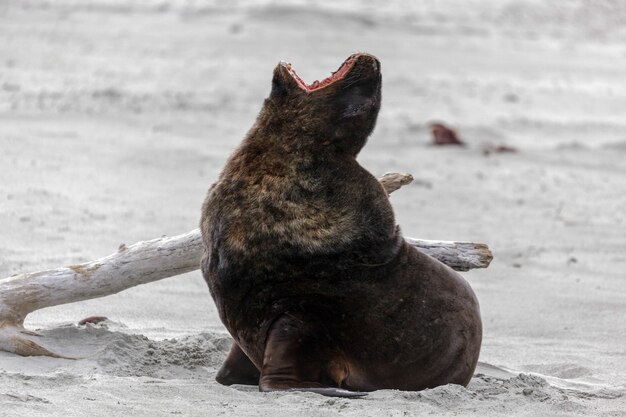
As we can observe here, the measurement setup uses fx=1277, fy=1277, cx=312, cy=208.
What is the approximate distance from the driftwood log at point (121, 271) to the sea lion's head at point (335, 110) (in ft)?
2.38

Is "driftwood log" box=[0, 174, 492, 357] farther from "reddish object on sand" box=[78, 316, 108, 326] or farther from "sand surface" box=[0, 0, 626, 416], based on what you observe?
"reddish object on sand" box=[78, 316, 108, 326]

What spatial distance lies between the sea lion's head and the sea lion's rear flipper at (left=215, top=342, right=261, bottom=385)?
3.22 ft

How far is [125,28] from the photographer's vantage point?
72.1 ft

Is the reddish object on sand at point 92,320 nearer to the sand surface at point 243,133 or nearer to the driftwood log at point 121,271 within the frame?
the sand surface at point 243,133

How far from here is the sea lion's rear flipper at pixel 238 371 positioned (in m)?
5.62

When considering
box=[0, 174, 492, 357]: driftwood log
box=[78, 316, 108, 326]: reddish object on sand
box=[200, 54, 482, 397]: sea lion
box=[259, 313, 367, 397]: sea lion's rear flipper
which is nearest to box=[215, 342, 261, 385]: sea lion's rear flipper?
box=[200, 54, 482, 397]: sea lion

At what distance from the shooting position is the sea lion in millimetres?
5223

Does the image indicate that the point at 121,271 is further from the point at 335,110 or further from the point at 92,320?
the point at 335,110

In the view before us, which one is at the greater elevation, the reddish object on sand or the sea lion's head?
the sea lion's head

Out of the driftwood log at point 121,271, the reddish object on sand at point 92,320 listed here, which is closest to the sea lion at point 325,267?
the driftwood log at point 121,271

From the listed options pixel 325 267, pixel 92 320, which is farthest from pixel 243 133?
pixel 325 267

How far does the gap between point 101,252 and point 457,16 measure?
62.2 feet

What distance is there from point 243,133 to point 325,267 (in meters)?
9.00

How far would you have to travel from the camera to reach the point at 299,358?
5141mm
